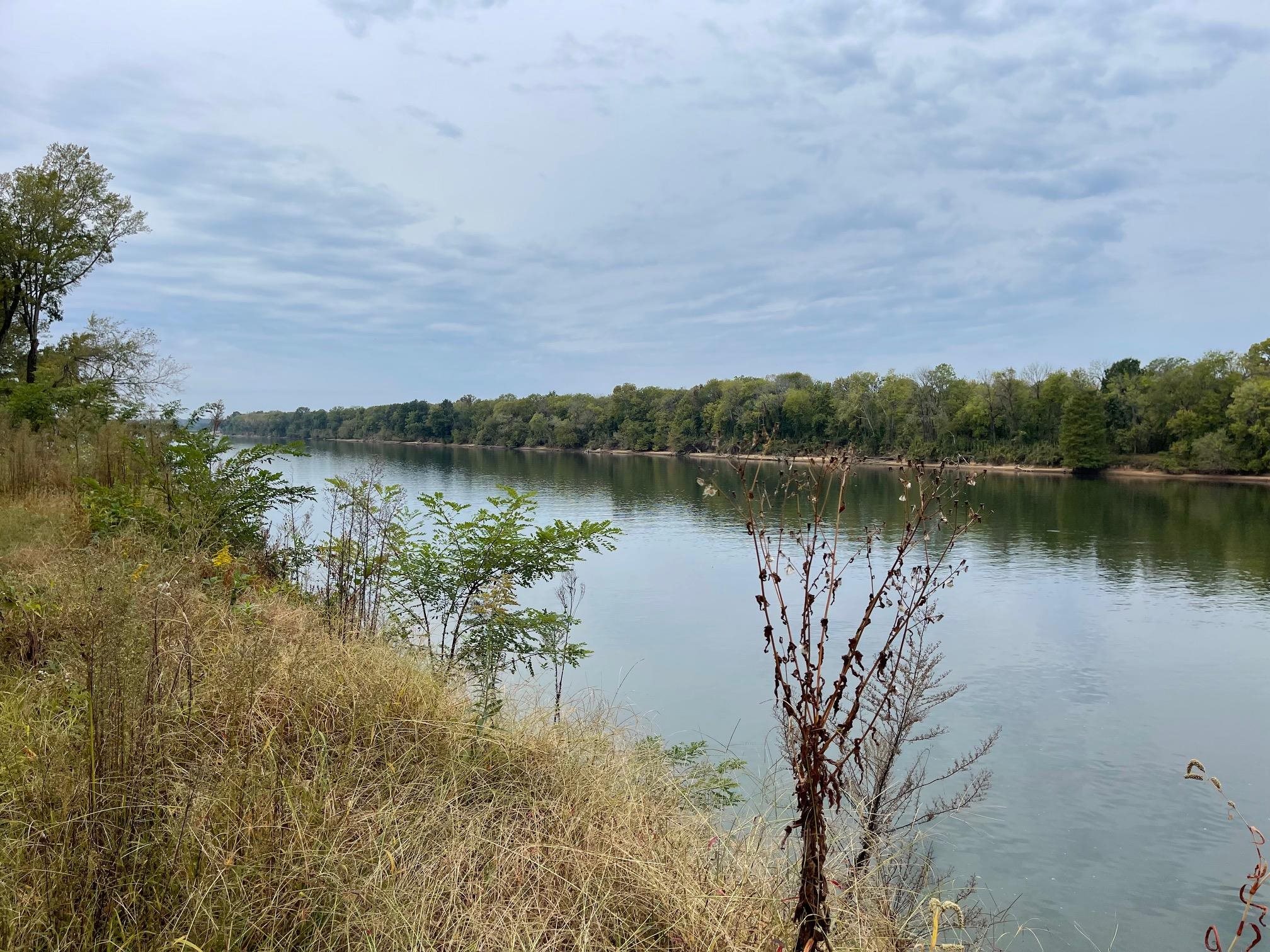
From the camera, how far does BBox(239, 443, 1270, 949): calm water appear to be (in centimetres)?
938

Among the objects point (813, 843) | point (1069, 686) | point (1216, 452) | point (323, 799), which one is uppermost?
point (1216, 452)

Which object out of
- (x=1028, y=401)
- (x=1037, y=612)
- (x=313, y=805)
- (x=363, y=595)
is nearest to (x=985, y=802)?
(x=363, y=595)

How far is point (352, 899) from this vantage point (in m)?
2.56

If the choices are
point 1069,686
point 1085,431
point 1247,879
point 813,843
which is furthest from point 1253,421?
point 813,843

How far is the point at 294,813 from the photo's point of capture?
8.89 feet

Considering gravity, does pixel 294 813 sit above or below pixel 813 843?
below

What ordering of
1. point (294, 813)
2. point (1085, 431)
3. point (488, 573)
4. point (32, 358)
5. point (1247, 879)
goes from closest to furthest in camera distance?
1. point (1247, 879)
2. point (294, 813)
3. point (488, 573)
4. point (32, 358)
5. point (1085, 431)

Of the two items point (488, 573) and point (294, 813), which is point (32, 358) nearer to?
point (488, 573)

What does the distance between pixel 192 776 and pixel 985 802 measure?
1105 centimetres

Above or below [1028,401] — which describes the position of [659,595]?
below

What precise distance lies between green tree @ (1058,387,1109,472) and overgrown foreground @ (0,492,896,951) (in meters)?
74.1

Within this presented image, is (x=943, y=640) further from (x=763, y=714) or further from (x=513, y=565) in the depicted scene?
(x=513, y=565)

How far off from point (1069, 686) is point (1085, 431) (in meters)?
60.4

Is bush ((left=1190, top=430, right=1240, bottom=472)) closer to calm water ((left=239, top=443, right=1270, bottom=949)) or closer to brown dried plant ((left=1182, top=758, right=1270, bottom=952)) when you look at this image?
calm water ((left=239, top=443, right=1270, bottom=949))
